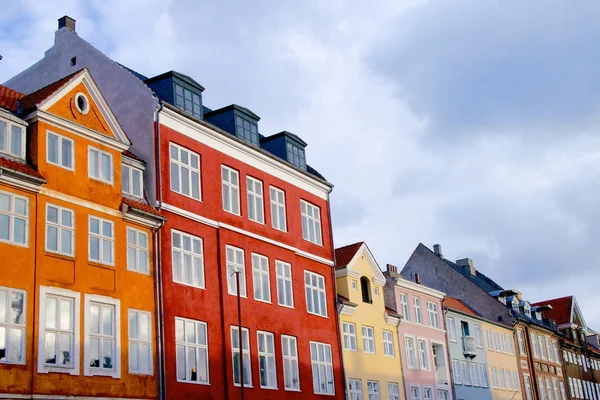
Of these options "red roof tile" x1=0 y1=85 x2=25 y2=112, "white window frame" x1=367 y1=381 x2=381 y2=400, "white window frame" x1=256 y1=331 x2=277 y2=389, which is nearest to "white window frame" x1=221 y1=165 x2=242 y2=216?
"white window frame" x1=256 y1=331 x2=277 y2=389

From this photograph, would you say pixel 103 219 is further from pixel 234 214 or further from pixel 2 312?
pixel 234 214

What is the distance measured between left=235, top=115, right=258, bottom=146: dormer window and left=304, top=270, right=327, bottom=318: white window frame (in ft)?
21.8

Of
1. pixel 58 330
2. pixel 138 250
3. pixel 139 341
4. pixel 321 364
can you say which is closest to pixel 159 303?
pixel 139 341

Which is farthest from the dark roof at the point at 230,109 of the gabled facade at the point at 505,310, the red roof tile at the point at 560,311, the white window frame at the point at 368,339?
the red roof tile at the point at 560,311

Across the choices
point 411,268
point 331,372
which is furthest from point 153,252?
point 411,268

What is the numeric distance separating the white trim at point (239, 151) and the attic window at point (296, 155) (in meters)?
0.85

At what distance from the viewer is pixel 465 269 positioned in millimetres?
79188

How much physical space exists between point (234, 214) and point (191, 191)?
2801 millimetres

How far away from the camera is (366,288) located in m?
46.4

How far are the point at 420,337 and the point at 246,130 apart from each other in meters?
19.0

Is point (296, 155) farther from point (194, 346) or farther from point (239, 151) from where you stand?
point (194, 346)

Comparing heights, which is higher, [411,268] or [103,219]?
[411,268]

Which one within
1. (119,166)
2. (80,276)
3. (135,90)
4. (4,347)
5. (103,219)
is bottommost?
(4,347)

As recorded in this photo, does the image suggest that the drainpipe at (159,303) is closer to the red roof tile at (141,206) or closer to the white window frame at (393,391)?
the red roof tile at (141,206)
